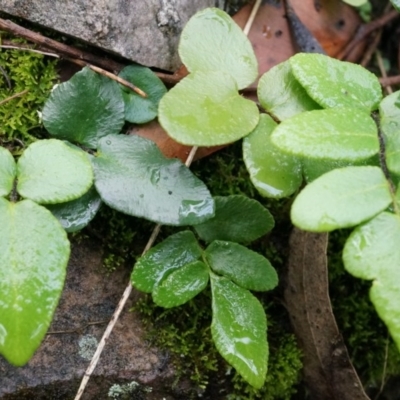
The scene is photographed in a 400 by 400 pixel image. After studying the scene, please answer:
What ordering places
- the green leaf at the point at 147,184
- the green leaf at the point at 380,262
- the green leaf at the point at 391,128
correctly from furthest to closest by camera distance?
the green leaf at the point at 147,184 → the green leaf at the point at 391,128 → the green leaf at the point at 380,262

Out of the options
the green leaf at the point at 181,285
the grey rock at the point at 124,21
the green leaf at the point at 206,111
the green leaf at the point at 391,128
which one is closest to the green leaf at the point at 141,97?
the grey rock at the point at 124,21

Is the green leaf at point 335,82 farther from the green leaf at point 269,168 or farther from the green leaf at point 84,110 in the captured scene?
the green leaf at point 84,110

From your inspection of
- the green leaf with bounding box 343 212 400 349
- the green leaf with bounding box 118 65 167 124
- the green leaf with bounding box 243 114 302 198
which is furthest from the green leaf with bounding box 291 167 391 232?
the green leaf with bounding box 118 65 167 124

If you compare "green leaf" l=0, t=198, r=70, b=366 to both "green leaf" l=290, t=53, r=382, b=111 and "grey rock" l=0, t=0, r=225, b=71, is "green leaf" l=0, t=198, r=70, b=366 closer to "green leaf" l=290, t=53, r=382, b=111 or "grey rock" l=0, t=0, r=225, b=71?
"grey rock" l=0, t=0, r=225, b=71

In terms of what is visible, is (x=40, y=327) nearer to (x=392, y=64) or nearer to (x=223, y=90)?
(x=223, y=90)

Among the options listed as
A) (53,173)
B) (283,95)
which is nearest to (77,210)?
(53,173)

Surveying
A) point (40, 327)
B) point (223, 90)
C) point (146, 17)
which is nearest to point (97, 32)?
point (146, 17)
